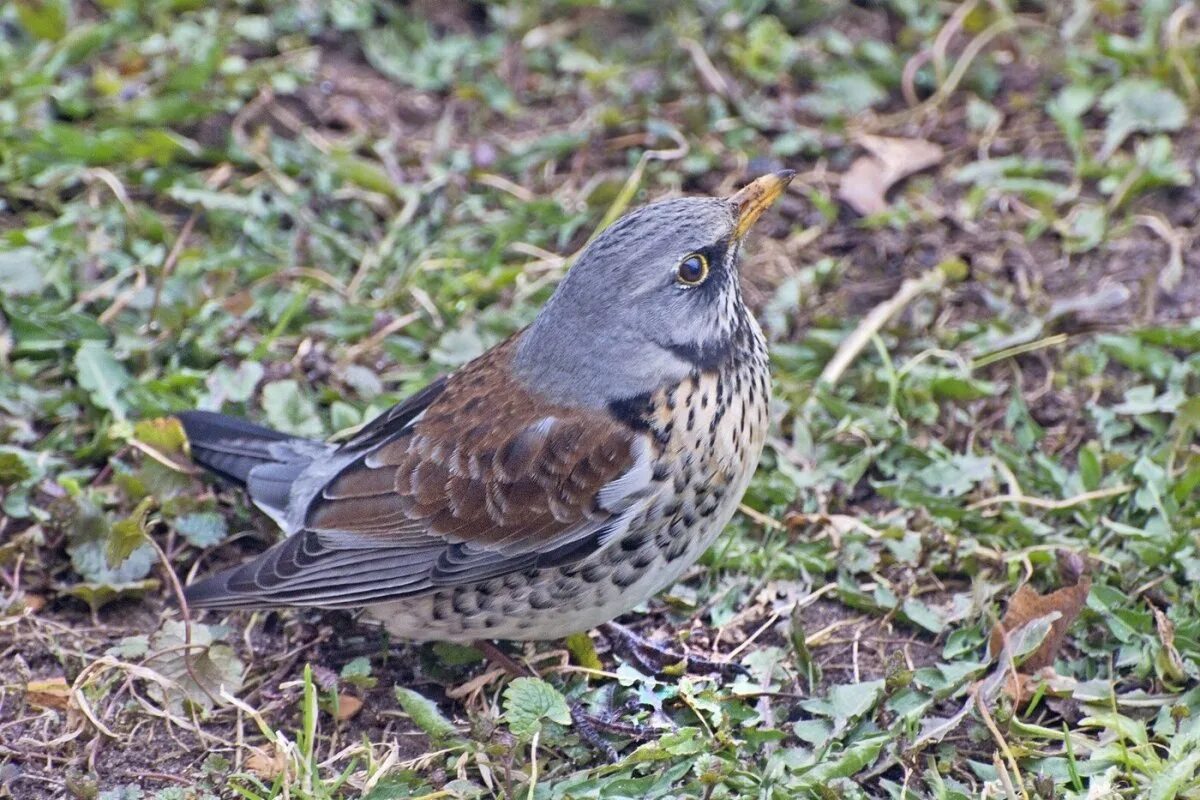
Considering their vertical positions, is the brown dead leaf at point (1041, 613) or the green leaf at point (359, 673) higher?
the brown dead leaf at point (1041, 613)

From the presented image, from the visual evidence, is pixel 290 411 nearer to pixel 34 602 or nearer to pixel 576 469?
pixel 34 602

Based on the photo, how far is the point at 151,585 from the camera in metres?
4.97

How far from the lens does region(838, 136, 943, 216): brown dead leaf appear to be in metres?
6.61

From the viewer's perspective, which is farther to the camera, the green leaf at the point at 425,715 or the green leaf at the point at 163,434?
the green leaf at the point at 163,434

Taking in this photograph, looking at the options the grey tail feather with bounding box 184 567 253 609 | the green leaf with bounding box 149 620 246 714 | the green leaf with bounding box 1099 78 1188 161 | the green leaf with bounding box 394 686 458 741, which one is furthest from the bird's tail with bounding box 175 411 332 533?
the green leaf with bounding box 1099 78 1188 161

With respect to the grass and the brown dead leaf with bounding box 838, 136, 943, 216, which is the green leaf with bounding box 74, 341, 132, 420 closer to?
the grass

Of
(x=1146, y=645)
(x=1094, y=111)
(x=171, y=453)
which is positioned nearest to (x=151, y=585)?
(x=171, y=453)

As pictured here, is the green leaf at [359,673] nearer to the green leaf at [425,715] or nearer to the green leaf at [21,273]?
the green leaf at [425,715]

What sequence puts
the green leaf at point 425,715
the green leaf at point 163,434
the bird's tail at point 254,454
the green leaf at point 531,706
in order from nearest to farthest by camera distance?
the green leaf at point 531,706
the green leaf at point 425,715
the bird's tail at point 254,454
the green leaf at point 163,434

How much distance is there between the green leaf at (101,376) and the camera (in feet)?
18.0

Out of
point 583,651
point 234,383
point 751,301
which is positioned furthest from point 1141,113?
point 234,383

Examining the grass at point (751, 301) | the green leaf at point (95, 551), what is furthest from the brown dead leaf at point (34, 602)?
the green leaf at point (95, 551)

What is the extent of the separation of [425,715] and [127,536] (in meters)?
1.08

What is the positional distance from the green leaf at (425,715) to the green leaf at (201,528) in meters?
1.02
